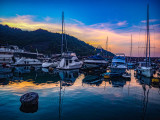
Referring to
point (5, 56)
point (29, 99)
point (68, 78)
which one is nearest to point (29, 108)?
point (29, 99)

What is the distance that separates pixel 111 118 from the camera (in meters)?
9.91

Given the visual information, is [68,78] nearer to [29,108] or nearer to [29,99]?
[29,108]

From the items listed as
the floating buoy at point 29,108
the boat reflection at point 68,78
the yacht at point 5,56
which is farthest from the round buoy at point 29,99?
the yacht at point 5,56

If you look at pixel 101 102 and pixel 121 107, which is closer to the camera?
pixel 121 107

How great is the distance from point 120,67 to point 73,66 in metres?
21.0

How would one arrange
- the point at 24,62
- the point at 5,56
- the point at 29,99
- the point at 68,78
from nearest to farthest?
the point at 29,99
the point at 68,78
the point at 24,62
the point at 5,56

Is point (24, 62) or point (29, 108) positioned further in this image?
point (24, 62)

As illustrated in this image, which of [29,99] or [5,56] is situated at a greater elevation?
[5,56]

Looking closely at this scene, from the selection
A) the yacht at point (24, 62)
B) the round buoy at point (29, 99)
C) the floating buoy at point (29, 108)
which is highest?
the yacht at point (24, 62)

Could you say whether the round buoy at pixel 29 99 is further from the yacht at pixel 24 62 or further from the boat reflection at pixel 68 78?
the yacht at pixel 24 62

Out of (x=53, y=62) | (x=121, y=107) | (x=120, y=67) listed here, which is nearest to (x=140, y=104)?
(x=121, y=107)

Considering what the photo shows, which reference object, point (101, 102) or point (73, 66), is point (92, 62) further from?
point (101, 102)

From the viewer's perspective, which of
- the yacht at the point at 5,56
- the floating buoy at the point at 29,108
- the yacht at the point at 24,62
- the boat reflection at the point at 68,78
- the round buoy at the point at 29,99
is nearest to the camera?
the floating buoy at the point at 29,108

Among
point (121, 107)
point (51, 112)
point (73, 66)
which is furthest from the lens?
point (73, 66)
